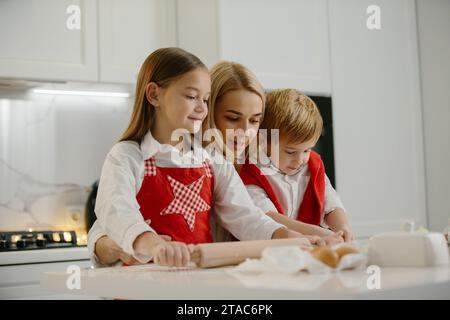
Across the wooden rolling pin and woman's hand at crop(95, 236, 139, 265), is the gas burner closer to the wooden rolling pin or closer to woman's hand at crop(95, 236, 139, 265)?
woman's hand at crop(95, 236, 139, 265)

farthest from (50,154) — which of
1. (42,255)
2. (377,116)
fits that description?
(377,116)

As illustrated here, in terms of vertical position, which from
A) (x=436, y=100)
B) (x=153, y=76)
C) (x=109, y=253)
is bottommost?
(x=109, y=253)

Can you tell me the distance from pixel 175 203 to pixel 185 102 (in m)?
0.22

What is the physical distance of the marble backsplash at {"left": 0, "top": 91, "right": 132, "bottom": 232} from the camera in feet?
8.69

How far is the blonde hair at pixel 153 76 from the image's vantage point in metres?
1.40

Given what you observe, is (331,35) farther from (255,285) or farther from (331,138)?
(255,285)

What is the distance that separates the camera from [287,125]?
156 cm

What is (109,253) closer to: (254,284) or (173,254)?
(173,254)

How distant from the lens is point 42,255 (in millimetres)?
2238

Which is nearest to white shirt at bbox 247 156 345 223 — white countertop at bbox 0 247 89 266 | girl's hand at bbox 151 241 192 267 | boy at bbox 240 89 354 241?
boy at bbox 240 89 354 241

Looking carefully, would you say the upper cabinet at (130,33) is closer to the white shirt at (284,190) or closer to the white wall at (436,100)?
the white shirt at (284,190)

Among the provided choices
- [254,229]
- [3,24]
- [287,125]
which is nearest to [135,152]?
[254,229]

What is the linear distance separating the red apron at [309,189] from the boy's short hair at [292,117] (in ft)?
0.31
